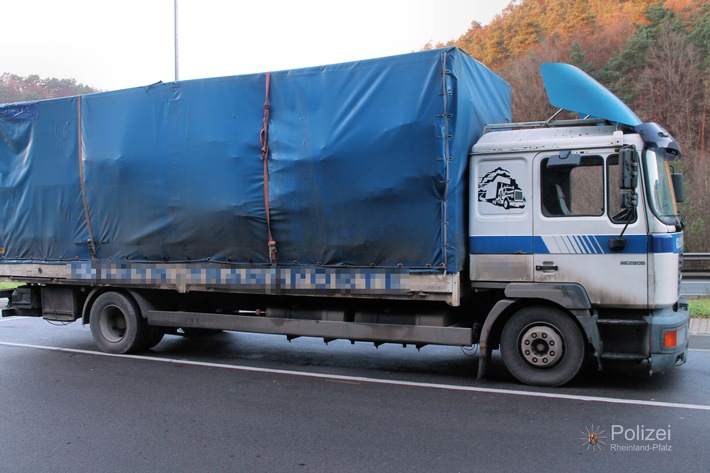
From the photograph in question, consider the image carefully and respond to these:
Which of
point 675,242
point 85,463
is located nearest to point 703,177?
point 675,242

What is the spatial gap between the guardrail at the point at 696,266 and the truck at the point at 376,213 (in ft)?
56.0

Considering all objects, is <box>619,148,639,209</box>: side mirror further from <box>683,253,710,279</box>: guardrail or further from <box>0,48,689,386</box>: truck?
<box>683,253,710,279</box>: guardrail

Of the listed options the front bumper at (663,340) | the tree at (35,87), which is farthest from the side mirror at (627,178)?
the tree at (35,87)

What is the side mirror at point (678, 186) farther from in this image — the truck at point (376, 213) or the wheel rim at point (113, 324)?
the wheel rim at point (113, 324)

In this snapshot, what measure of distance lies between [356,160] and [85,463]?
13.9 ft

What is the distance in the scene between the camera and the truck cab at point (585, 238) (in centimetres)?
633

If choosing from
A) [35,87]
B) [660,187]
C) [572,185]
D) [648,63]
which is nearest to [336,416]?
[572,185]

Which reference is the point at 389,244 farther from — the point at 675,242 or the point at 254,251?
the point at 675,242

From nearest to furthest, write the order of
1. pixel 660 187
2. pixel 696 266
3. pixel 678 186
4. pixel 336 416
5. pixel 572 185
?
pixel 336 416, pixel 660 187, pixel 572 185, pixel 678 186, pixel 696 266

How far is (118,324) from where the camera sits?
30.6ft

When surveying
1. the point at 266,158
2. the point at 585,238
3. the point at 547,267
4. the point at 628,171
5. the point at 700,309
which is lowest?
the point at 700,309

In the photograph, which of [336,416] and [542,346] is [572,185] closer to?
[542,346]

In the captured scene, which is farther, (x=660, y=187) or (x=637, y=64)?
(x=637, y=64)

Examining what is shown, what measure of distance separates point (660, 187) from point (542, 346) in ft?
7.06
